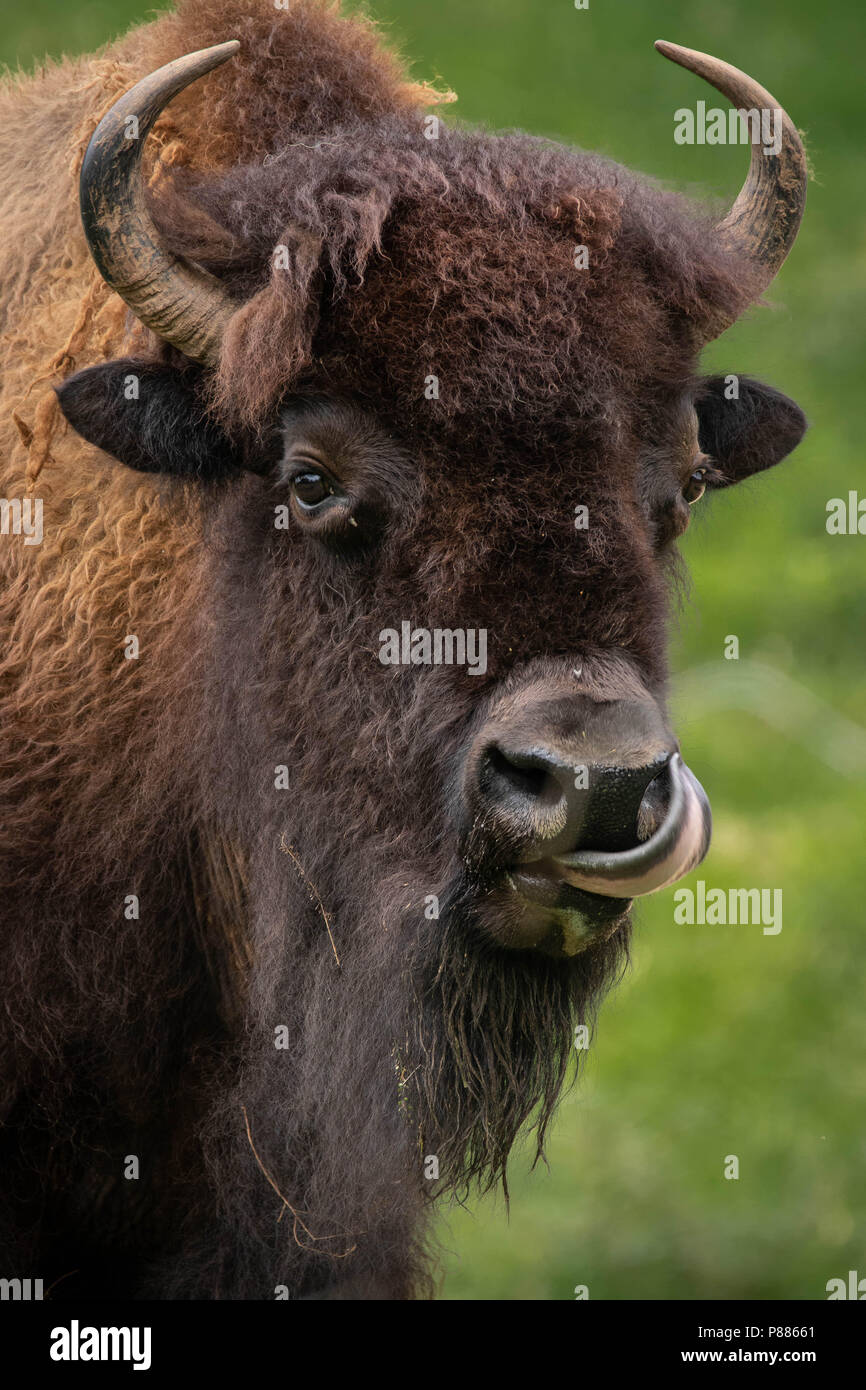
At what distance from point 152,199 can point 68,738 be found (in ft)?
5.31

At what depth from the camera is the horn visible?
530cm

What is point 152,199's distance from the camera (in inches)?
192

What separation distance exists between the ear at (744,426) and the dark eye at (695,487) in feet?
0.98

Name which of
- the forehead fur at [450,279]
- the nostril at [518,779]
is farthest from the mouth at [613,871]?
the forehead fur at [450,279]

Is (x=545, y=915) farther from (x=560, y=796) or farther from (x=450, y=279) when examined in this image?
(x=450, y=279)

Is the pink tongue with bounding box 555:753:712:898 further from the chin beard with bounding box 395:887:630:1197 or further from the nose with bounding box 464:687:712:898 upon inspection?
the chin beard with bounding box 395:887:630:1197

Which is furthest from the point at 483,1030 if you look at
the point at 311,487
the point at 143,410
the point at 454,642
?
the point at 143,410

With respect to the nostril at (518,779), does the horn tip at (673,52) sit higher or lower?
higher

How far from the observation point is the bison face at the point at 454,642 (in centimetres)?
425

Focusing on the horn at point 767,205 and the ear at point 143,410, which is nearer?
the ear at point 143,410

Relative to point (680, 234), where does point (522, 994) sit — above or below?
below

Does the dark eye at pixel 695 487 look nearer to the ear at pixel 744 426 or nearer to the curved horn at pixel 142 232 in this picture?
the ear at pixel 744 426

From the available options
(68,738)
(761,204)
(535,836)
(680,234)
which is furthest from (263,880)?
(761,204)
